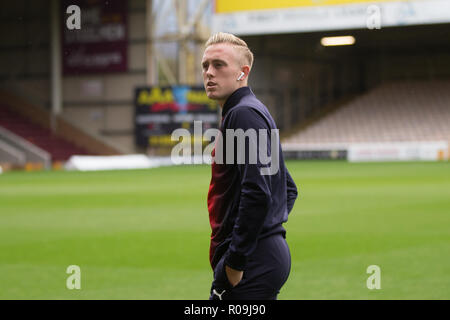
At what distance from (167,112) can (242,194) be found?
3413 cm

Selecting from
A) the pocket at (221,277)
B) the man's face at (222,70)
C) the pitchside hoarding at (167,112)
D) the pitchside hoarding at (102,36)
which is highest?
the pitchside hoarding at (102,36)

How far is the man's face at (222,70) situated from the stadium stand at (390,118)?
41.7 m

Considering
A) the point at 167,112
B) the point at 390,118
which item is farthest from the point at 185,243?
the point at 390,118

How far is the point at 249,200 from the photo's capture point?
10.4 ft

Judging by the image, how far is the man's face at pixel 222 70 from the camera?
11.1 feet

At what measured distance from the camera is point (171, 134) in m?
37.0

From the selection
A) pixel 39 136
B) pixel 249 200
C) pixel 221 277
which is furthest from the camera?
pixel 39 136

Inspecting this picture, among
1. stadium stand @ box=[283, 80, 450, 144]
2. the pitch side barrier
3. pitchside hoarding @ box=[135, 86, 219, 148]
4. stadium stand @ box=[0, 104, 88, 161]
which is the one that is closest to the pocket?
pitchside hoarding @ box=[135, 86, 219, 148]

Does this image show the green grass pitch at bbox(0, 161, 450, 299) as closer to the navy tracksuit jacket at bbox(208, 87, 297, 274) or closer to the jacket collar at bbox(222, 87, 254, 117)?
the navy tracksuit jacket at bbox(208, 87, 297, 274)

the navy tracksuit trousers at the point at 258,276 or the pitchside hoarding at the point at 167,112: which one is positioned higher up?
the pitchside hoarding at the point at 167,112

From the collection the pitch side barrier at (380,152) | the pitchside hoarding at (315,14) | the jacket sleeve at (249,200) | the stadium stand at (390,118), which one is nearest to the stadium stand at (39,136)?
the pitchside hoarding at (315,14)

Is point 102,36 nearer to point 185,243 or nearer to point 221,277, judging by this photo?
point 185,243

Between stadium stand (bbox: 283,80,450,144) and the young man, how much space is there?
41.7 metres

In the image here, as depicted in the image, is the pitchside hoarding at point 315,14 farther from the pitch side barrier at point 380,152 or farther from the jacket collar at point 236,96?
the jacket collar at point 236,96
